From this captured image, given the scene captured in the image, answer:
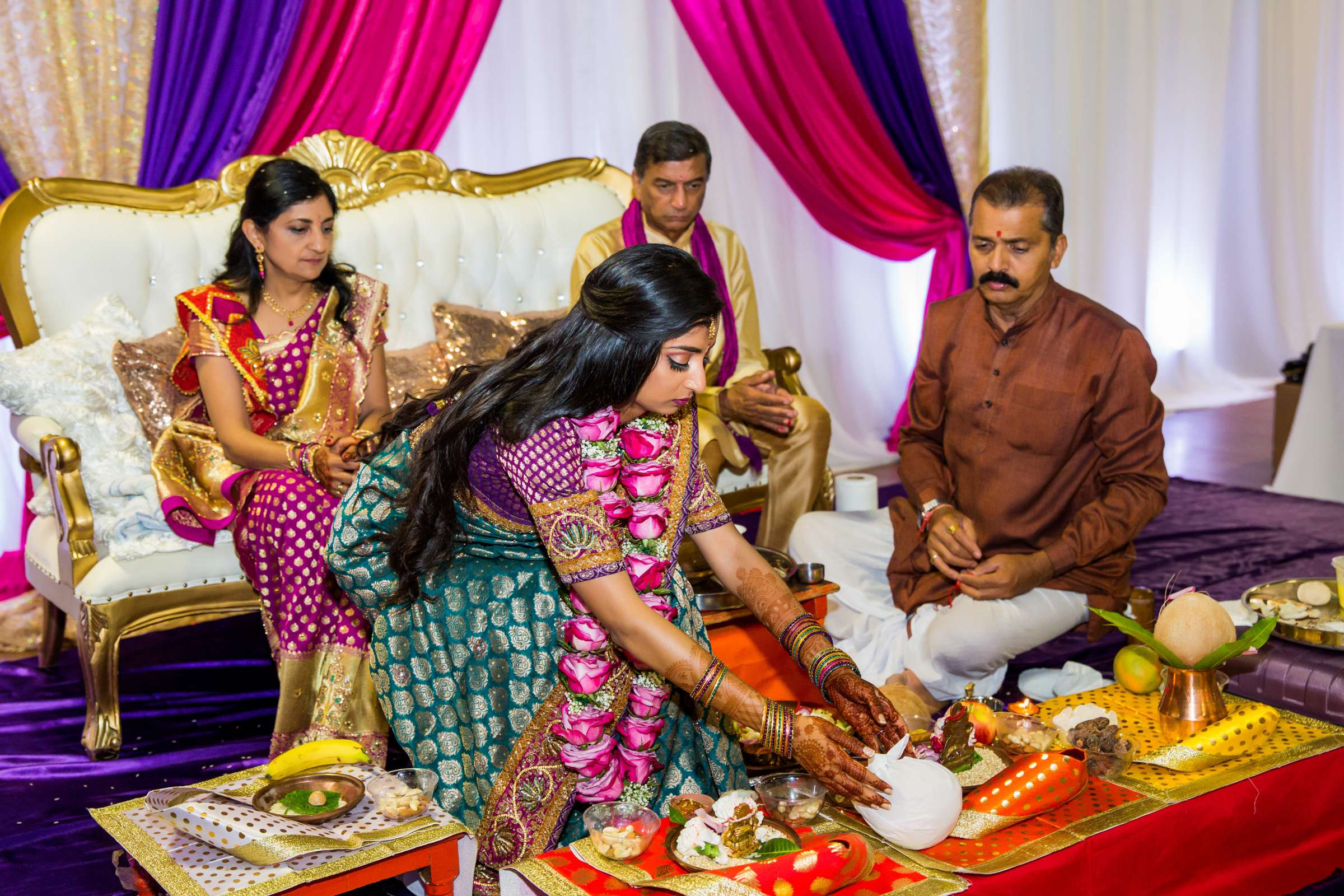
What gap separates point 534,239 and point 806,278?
8.66 feet

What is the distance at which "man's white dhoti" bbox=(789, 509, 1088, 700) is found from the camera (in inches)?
136

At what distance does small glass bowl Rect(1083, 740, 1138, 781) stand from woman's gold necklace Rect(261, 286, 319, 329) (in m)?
2.60

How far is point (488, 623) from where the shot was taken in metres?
2.78

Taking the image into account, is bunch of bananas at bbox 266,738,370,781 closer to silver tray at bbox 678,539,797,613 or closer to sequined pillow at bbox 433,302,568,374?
silver tray at bbox 678,539,797,613

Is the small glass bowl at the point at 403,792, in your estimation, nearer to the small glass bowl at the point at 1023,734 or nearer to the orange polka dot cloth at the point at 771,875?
the orange polka dot cloth at the point at 771,875

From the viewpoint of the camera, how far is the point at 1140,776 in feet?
8.07

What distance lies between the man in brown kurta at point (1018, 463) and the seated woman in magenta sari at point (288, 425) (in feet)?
5.05

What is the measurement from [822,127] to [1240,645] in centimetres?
455

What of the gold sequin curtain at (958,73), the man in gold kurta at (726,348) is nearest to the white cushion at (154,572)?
the man in gold kurta at (726,348)

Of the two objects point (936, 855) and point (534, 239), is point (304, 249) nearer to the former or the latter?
point (534, 239)

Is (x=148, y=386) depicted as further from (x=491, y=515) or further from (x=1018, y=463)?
(x=1018, y=463)

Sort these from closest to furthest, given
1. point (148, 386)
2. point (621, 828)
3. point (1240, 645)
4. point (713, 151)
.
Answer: point (621, 828) → point (1240, 645) → point (148, 386) → point (713, 151)

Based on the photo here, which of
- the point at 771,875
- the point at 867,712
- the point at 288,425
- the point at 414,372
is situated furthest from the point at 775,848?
the point at 414,372

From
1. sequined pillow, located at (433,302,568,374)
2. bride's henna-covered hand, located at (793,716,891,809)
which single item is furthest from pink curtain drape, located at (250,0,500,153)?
bride's henna-covered hand, located at (793,716,891,809)
